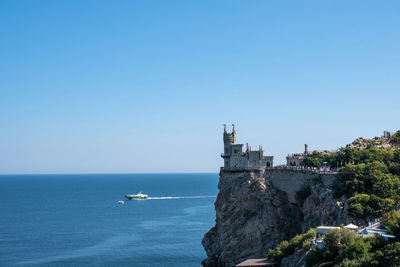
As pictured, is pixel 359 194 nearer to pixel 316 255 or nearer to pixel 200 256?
pixel 316 255

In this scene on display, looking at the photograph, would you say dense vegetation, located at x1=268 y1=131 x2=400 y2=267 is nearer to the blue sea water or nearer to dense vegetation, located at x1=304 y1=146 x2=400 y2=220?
dense vegetation, located at x1=304 y1=146 x2=400 y2=220

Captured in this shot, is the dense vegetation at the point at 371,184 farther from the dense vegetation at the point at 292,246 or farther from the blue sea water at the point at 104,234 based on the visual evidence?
the blue sea water at the point at 104,234

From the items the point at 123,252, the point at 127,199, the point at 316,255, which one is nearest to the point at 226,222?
the point at 123,252

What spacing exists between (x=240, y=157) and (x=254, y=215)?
950cm

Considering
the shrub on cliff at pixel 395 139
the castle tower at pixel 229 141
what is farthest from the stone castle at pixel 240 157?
the shrub on cliff at pixel 395 139

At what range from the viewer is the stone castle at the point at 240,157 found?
68.8 metres

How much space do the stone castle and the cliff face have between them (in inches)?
48.5

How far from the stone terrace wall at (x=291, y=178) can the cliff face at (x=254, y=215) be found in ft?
0.48

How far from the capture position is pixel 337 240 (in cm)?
3641

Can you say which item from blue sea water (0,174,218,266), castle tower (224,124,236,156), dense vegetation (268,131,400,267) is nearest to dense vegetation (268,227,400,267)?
dense vegetation (268,131,400,267)

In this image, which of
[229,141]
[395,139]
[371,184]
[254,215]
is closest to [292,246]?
[371,184]

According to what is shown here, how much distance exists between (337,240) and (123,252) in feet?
161

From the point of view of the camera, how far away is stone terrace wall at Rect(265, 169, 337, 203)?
196 feet

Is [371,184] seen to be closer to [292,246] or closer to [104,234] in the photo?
[292,246]
